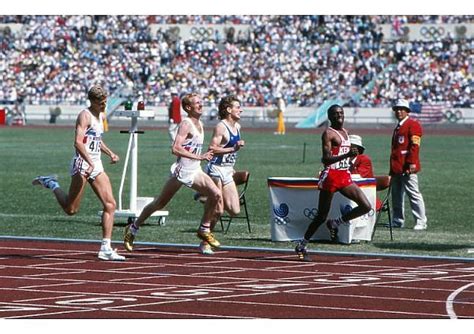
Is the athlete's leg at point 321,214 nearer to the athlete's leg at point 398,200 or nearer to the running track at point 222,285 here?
the running track at point 222,285

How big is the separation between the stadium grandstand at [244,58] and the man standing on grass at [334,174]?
164 feet

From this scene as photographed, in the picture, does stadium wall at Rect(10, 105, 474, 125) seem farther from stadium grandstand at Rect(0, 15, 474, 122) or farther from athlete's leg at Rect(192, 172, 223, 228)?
athlete's leg at Rect(192, 172, 223, 228)

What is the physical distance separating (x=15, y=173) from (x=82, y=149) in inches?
671

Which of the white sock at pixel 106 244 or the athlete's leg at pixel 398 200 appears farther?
the athlete's leg at pixel 398 200

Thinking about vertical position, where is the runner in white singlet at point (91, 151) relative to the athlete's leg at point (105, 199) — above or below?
above

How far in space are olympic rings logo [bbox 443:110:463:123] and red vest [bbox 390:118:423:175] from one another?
43336 mm

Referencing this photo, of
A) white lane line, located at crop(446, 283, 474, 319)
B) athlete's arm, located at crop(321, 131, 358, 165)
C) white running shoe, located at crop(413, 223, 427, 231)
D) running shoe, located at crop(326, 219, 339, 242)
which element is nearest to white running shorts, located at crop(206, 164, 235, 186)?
running shoe, located at crop(326, 219, 339, 242)

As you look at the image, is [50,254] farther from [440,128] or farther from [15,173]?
[440,128]

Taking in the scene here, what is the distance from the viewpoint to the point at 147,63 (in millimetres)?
72062

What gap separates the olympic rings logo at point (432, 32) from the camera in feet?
227

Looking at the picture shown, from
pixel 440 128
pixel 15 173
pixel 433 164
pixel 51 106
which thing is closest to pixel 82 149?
pixel 15 173

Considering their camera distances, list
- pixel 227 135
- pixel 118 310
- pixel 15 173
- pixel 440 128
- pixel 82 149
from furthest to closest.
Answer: pixel 440 128 < pixel 15 173 < pixel 227 135 < pixel 82 149 < pixel 118 310

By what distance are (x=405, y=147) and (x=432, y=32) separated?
1977 inches

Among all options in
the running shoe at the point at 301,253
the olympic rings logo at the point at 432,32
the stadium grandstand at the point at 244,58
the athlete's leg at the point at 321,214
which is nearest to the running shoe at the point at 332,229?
the athlete's leg at the point at 321,214
